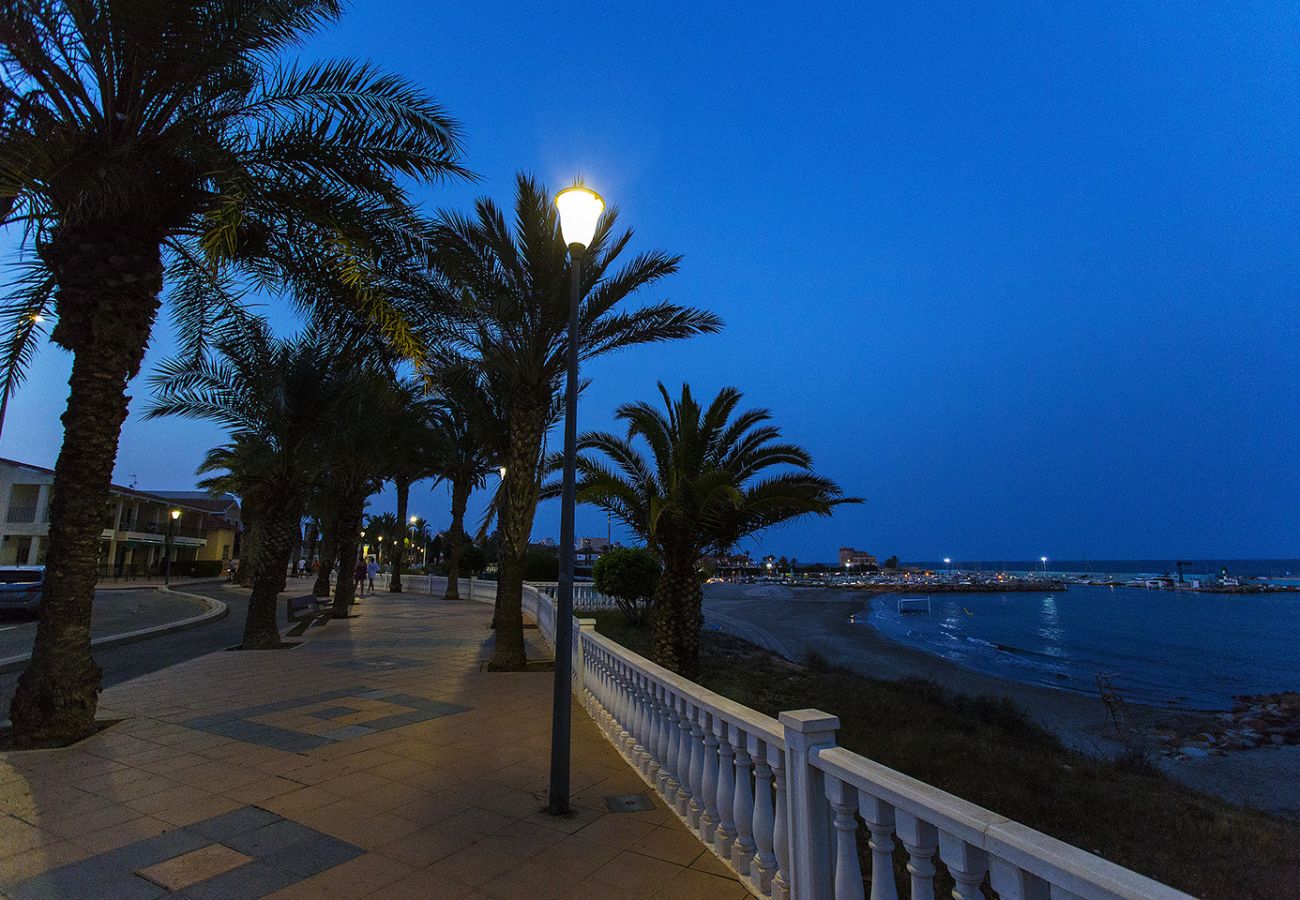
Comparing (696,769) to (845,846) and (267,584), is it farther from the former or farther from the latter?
(267,584)

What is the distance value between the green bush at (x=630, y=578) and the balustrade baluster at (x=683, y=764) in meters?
13.5

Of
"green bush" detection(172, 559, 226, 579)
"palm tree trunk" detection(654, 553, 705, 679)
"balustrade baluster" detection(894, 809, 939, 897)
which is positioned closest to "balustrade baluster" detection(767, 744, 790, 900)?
"balustrade baluster" detection(894, 809, 939, 897)

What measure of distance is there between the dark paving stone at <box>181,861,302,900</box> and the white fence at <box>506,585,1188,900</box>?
2.22 m

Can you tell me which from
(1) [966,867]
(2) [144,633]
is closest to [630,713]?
(1) [966,867]

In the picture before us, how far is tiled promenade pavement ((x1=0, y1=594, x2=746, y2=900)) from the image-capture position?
3.26 meters

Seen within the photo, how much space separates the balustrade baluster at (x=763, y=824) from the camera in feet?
10.1

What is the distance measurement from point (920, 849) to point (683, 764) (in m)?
2.39

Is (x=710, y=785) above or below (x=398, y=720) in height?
above

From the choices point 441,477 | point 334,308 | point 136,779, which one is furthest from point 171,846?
point 441,477

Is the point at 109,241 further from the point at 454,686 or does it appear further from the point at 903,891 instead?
the point at 903,891

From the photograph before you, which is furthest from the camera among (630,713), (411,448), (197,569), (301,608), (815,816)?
(197,569)

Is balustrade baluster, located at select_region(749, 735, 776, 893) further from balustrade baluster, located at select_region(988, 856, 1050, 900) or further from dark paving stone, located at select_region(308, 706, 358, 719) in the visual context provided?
dark paving stone, located at select_region(308, 706, 358, 719)

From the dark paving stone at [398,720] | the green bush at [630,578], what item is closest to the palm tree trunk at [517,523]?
the dark paving stone at [398,720]

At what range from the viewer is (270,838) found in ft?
12.2
